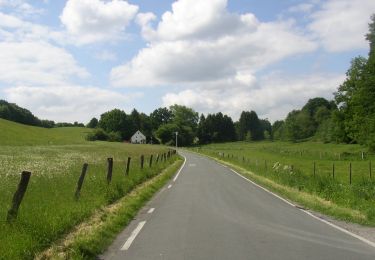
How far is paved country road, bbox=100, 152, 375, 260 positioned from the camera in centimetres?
888

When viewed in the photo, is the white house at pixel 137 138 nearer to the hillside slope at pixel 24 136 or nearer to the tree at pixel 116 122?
the tree at pixel 116 122

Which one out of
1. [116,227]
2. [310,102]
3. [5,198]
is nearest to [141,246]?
[116,227]

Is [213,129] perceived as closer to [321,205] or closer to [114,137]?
[114,137]

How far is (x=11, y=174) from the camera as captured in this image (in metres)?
17.9

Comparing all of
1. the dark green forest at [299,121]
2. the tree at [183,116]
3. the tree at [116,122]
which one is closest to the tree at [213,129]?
the dark green forest at [299,121]

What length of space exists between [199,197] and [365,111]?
5275 cm

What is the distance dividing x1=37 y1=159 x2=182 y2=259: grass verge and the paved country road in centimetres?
24

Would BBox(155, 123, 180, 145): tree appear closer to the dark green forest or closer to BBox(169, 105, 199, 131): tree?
the dark green forest

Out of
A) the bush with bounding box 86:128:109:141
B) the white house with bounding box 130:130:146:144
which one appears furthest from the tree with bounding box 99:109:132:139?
the bush with bounding box 86:128:109:141

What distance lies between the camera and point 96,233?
1070cm

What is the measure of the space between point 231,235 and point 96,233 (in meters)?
2.89

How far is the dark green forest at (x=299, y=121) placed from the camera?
2611 inches

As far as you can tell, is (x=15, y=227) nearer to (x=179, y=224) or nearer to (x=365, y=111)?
(x=179, y=224)

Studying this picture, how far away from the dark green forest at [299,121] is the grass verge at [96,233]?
5205 centimetres
